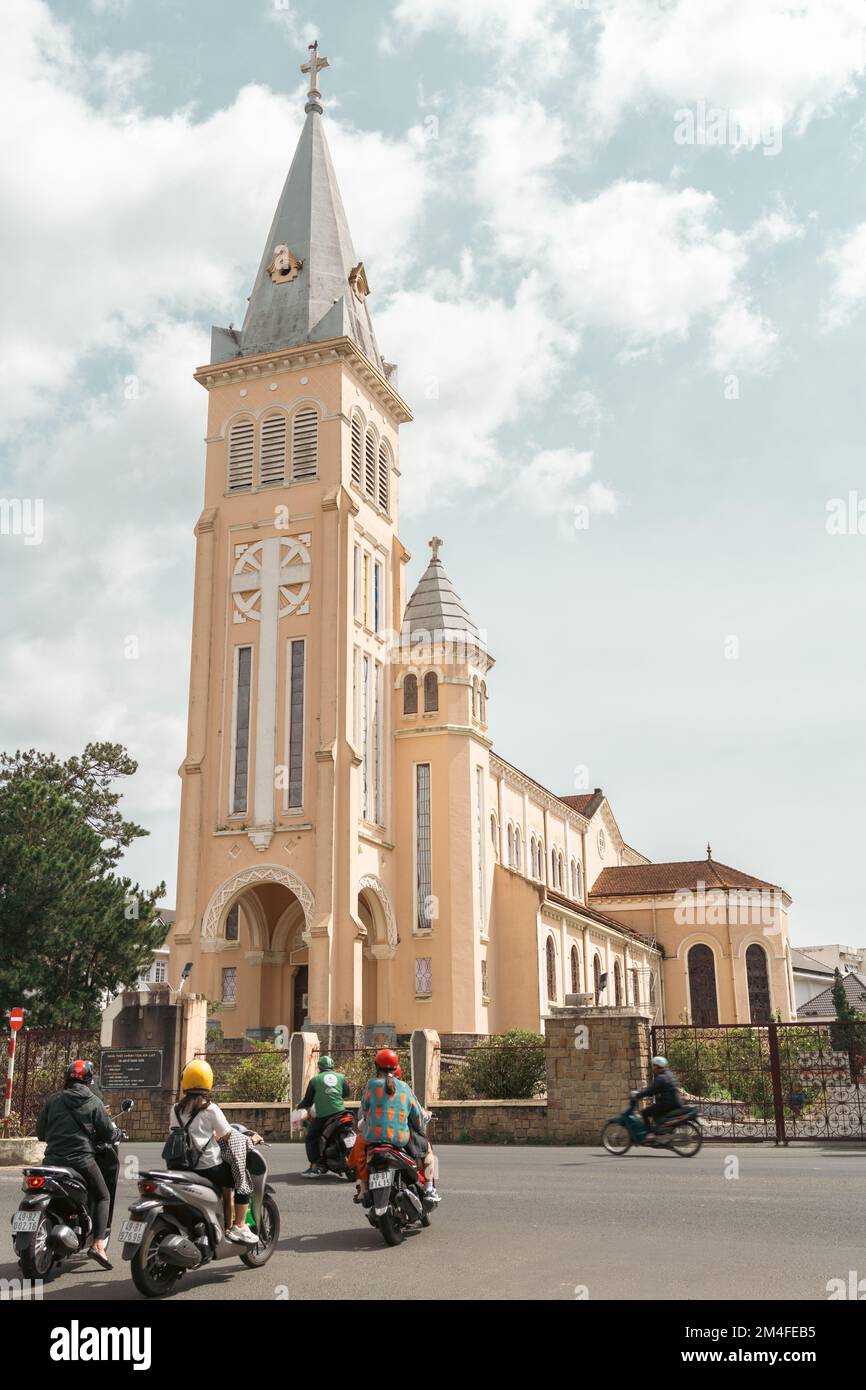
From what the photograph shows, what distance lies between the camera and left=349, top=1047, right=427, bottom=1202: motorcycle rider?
984 cm

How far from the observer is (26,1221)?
27.0ft

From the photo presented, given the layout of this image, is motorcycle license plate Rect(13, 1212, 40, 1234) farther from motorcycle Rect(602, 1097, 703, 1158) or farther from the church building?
the church building

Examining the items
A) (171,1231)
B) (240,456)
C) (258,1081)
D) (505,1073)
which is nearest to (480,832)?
(240,456)

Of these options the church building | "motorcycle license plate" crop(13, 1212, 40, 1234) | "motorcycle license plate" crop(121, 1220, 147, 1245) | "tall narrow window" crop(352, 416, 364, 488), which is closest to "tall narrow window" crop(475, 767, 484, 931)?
the church building

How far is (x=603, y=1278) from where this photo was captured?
7.91 m

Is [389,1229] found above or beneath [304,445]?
beneath

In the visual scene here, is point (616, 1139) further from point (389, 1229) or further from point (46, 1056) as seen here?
point (46, 1056)

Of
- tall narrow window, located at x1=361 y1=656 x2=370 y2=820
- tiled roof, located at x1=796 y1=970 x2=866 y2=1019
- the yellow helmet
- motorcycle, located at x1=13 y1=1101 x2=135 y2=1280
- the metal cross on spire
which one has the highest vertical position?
the metal cross on spire

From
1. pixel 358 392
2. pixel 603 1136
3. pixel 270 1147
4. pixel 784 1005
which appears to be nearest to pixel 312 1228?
pixel 603 1136

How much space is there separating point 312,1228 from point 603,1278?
364 cm

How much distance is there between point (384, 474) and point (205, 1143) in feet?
119

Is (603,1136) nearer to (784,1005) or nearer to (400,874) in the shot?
(400,874)

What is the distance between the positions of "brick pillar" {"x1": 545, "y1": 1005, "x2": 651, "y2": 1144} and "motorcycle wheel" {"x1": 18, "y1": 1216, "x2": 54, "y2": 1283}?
40.1 ft

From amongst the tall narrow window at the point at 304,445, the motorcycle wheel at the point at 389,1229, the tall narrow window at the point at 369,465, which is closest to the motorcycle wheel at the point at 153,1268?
the motorcycle wheel at the point at 389,1229
